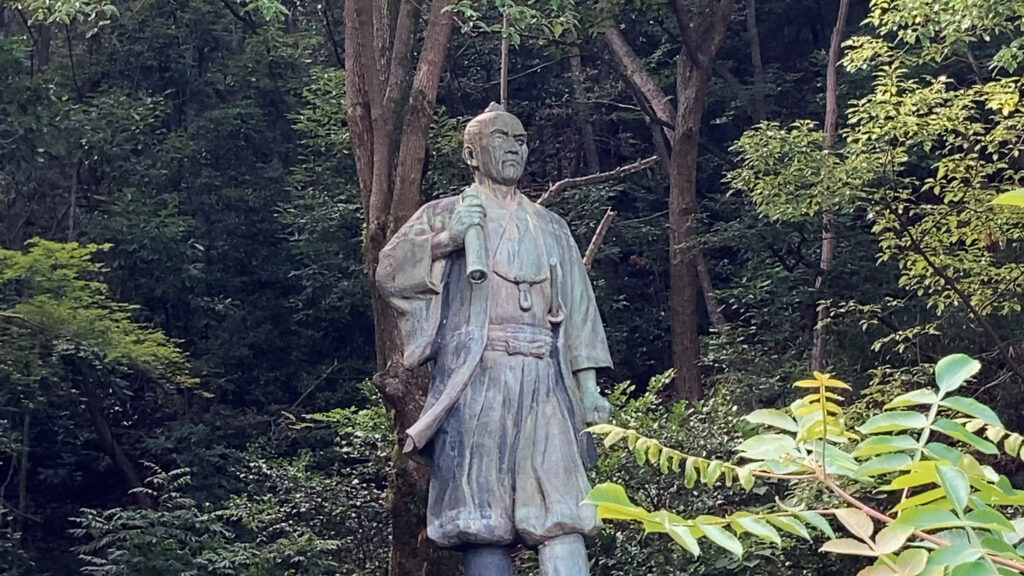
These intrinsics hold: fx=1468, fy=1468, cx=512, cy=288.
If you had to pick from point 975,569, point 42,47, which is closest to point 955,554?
point 975,569

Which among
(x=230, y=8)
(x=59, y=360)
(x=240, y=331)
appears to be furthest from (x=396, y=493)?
(x=230, y=8)

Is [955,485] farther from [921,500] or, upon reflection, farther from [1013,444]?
[1013,444]

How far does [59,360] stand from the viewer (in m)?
10.2

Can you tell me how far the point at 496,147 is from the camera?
5086 mm

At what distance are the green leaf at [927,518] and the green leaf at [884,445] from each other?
0.13 meters

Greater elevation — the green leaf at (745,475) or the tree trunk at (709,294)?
the green leaf at (745,475)

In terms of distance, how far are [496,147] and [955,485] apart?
3557 mm

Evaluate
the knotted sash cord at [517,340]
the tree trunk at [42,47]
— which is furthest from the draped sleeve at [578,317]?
the tree trunk at [42,47]

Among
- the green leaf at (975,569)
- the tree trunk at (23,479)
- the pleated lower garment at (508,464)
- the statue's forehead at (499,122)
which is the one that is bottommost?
the tree trunk at (23,479)

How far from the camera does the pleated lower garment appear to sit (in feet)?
15.6

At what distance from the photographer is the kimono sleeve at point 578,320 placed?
16.7ft

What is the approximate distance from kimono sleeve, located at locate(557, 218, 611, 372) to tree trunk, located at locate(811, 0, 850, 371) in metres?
5.21

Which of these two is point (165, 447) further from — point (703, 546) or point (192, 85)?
point (703, 546)

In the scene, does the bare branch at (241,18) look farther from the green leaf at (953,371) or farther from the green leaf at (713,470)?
the green leaf at (953,371)
